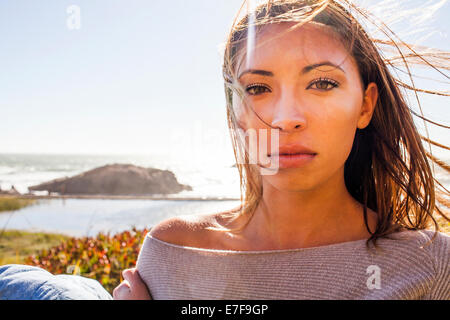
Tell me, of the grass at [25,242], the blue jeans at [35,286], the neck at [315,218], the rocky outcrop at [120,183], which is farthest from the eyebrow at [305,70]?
the rocky outcrop at [120,183]

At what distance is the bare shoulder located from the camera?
1.90 m

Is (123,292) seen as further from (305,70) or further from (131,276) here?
(305,70)

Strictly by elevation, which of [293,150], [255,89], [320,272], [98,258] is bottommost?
[98,258]

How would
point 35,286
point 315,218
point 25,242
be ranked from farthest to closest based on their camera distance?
point 25,242 → point 35,286 → point 315,218

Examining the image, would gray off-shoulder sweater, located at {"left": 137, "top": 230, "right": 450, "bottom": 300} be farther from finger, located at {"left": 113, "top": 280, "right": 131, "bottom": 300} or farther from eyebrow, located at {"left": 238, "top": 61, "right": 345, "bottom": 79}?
eyebrow, located at {"left": 238, "top": 61, "right": 345, "bottom": 79}

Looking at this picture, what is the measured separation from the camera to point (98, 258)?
3969 millimetres

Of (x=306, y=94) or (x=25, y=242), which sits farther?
(x=25, y=242)

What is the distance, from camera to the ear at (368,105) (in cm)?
162

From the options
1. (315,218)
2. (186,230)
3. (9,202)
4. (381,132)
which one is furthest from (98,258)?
(9,202)

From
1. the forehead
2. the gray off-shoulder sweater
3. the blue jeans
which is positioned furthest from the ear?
the blue jeans

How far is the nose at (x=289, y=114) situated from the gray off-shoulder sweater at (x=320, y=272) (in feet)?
1.70

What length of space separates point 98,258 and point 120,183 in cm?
1785

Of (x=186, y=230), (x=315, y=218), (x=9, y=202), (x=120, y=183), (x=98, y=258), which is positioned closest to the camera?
(x=315, y=218)
